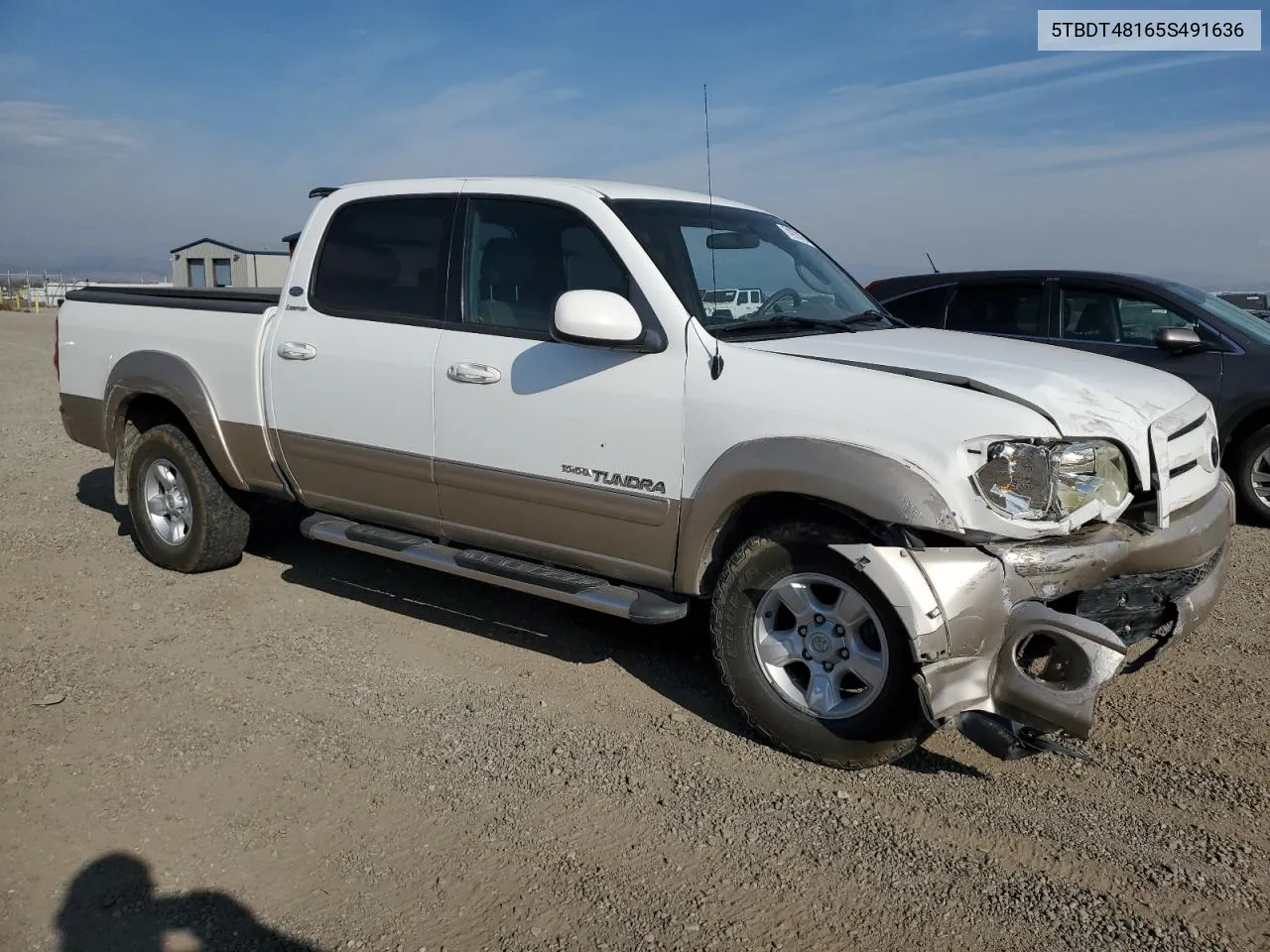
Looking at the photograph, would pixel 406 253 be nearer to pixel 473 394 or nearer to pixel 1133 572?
pixel 473 394

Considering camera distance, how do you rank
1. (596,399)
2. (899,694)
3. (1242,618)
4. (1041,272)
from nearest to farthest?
1. (899,694)
2. (596,399)
3. (1242,618)
4. (1041,272)

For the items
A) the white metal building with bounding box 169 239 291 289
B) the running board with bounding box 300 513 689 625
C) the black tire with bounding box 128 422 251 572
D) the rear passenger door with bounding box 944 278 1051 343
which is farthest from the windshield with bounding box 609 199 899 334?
the white metal building with bounding box 169 239 291 289

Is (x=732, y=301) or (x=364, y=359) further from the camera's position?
(x=364, y=359)

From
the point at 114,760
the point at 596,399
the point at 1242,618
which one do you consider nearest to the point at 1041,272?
the point at 1242,618

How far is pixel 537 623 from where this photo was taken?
5.40 m

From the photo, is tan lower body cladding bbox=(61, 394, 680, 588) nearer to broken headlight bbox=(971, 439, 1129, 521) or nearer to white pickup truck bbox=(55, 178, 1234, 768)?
white pickup truck bbox=(55, 178, 1234, 768)

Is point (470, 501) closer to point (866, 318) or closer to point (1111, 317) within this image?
point (866, 318)

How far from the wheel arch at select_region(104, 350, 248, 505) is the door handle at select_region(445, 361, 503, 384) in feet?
5.52

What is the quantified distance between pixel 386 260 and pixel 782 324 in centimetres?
188

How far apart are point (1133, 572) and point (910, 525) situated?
2.72 ft

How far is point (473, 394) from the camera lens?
15.0 feet

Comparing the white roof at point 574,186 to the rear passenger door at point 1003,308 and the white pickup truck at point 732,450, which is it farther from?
the rear passenger door at point 1003,308

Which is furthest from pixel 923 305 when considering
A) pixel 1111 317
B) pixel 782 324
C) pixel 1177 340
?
pixel 782 324

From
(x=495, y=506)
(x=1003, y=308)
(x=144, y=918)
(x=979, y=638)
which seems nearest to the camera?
(x=144, y=918)
